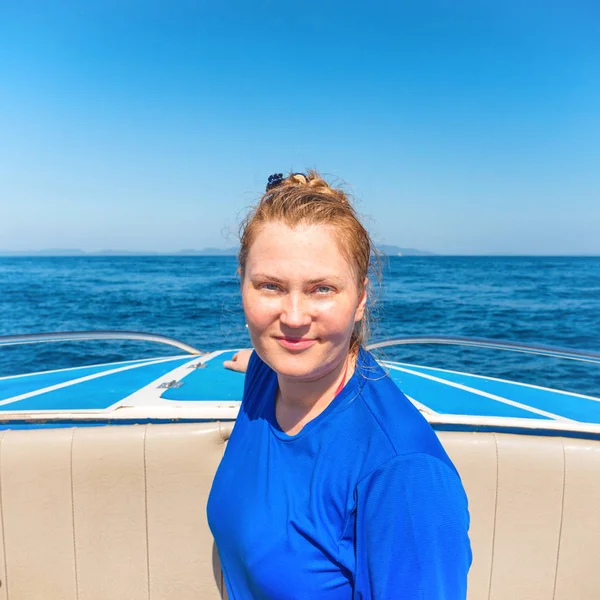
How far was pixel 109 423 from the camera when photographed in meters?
1.92

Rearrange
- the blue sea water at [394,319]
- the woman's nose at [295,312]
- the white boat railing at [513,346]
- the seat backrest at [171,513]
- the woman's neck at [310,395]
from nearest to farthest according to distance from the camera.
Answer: the woman's nose at [295,312] < the woman's neck at [310,395] < the seat backrest at [171,513] < the white boat railing at [513,346] < the blue sea water at [394,319]

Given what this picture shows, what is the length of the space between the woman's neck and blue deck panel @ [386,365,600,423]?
1.43 meters

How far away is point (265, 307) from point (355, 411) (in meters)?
0.30

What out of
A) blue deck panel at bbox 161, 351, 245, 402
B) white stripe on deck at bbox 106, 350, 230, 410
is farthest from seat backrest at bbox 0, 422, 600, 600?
blue deck panel at bbox 161, 351, 245, 402

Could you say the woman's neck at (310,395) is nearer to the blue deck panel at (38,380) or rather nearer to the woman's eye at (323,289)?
the woman's eye at (323,289)

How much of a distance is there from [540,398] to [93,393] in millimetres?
2202

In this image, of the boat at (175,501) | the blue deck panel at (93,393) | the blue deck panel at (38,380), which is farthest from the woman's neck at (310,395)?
the blue deck panel at (38,380)

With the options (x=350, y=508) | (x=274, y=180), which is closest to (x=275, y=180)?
(x=274, y=180)

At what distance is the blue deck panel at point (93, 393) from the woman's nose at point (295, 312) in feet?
4.44

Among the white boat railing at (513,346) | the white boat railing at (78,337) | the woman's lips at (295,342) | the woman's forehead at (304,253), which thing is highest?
the woman's forehead at (304,253)

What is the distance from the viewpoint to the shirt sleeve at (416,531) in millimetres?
786

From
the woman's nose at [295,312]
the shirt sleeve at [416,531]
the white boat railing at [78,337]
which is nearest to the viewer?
the shirt sleeve at [416,531]

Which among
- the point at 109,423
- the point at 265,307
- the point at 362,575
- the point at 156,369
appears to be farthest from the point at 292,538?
the point at 156,369

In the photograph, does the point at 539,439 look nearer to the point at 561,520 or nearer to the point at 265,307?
the point at 561,520
